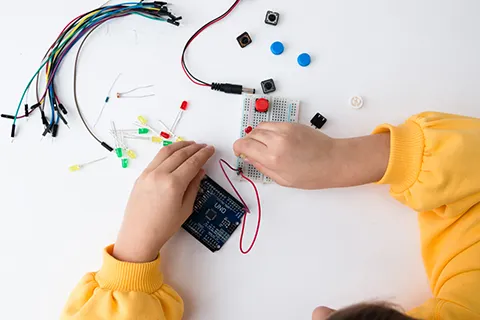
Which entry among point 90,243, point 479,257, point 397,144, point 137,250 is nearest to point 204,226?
point 137,250

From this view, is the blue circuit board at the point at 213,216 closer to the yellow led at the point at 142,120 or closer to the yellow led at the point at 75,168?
the yellow led at the point at 142,120

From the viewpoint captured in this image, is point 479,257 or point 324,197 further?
point 324,197

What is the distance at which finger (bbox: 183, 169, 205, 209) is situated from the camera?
1101 millimetres

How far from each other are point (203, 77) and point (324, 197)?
50 cm

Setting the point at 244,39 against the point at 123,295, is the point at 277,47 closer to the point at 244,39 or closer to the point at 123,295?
the point at 244,39

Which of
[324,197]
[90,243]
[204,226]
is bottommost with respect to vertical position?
[90,243]

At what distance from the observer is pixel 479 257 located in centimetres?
98

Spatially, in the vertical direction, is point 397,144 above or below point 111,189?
above

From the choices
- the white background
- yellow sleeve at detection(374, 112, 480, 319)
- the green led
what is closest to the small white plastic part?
the white background

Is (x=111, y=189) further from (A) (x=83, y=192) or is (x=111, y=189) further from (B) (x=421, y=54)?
(B) (x=421, y=54)

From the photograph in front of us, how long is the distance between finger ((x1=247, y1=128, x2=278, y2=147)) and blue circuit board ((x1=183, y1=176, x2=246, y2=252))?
19 centimetres

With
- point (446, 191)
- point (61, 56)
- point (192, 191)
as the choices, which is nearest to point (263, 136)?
point (192, 191)

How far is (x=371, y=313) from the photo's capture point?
2.51ft

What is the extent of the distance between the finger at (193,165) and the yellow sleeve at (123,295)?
0.24m
